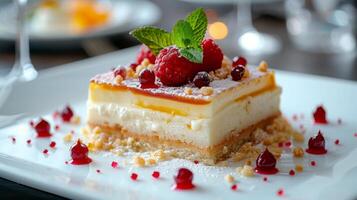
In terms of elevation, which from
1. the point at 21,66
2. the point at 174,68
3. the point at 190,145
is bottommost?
the point at 190,145

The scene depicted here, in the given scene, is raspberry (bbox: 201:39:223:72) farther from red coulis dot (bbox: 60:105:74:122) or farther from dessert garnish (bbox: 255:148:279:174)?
red coulis dot (bbox: 60:105:74:122)

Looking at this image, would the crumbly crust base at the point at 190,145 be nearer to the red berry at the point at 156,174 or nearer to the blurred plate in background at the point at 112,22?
the red berry at the point at 156,174

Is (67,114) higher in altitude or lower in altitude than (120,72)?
lower

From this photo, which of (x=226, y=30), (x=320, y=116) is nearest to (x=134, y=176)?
(x=320, y=116)

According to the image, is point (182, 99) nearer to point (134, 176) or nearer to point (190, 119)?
point (190, 119)

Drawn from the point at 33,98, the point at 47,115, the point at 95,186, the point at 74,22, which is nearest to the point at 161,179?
the point at 95,186

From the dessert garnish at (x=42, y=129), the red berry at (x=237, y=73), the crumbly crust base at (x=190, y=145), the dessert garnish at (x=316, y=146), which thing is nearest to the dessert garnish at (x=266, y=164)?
the crumbly crust base at (x=190, y=145)
